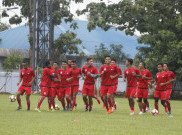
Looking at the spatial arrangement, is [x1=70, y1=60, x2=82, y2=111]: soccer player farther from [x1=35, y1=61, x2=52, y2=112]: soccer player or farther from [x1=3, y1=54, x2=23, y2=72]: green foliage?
[x1=3, y1=54, x2=23, y2=72]: green foliage

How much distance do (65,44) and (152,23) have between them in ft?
32.4

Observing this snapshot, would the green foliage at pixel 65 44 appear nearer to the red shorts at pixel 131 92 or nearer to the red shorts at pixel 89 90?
the red shorts at pixel 89 90

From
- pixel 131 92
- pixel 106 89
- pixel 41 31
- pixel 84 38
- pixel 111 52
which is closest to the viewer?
pixel 131 92

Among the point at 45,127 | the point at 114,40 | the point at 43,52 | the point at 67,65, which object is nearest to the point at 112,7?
the point at 43,52

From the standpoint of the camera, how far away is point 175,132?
11008mm

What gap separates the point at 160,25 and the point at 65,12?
10.0 meters

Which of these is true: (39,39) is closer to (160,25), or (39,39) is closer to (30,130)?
(160,25)

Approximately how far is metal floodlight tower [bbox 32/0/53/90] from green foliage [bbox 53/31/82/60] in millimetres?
3570

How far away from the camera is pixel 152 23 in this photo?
1515 inches

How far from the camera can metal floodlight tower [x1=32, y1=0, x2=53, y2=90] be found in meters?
39.8

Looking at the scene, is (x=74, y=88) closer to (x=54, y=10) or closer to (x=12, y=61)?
(x=12, y=61)

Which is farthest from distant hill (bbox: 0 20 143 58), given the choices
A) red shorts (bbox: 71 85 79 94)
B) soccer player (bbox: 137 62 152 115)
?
soccer player (bbox: 137 62 152 115)

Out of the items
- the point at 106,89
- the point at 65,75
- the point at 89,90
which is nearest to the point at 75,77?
the point at 65,75

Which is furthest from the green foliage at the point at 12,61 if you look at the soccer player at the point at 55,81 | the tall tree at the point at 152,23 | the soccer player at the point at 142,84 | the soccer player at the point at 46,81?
the soccer player at the point at 142,84
